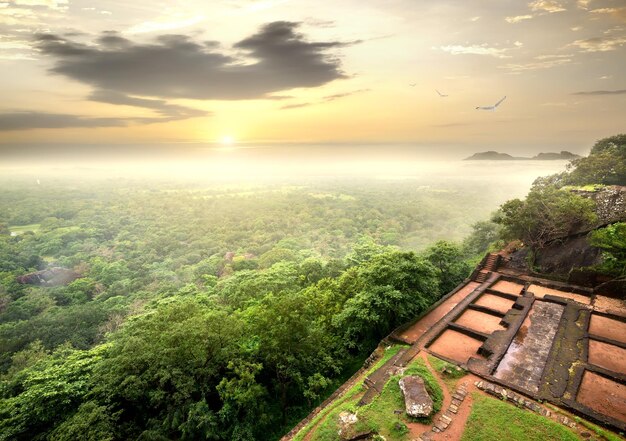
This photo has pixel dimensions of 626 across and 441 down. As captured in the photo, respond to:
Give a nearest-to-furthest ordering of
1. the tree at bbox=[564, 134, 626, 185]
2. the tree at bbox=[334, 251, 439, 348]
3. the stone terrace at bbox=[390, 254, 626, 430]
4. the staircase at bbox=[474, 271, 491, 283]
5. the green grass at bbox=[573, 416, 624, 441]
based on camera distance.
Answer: the green grass at bbox=[573, 416, 624, 441] → the stone terrace at bbox=[390, 254, 626, 430] → the tree at bbox=[334, 251, 439, 348] → the staircase at bbox=[474, 271, 491, 283] → the tree at bbox=[564, 134, 626, 185]

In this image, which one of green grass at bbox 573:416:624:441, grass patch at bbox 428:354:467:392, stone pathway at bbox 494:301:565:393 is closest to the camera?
green grass at bbox 573:416:624:441

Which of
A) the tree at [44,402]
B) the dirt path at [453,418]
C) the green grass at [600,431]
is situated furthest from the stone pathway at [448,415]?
the tree at [44,402]

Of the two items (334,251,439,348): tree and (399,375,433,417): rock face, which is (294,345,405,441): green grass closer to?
(399,375,433,417): rock face

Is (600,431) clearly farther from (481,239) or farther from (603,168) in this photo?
(481,239)

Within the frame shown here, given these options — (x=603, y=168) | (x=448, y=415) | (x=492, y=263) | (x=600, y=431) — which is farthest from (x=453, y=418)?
(x=603, y=168)

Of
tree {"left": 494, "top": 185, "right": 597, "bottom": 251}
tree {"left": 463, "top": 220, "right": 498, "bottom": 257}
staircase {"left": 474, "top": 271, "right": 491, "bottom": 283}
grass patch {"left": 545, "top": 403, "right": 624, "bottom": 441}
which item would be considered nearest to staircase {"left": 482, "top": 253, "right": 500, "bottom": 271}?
staircase {"left": 474, "top": 271, "right": 491, "bottom": 283}
